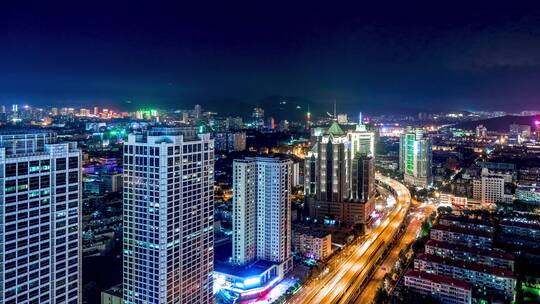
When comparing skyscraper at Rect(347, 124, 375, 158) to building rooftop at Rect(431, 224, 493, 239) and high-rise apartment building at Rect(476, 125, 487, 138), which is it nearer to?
building rooftop at Rect(431, 224, 493, 239)

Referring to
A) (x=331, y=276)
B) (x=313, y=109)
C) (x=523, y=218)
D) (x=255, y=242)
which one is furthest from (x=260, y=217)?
(x=313, y=109)

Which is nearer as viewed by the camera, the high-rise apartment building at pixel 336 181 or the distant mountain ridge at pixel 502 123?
the high-rise apartment building at pixel 336 181

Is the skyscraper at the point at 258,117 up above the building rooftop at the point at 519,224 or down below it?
above

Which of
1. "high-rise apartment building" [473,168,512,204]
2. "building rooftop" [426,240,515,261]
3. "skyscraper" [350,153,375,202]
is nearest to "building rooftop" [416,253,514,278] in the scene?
"building rooftop" [426,240,515,261]

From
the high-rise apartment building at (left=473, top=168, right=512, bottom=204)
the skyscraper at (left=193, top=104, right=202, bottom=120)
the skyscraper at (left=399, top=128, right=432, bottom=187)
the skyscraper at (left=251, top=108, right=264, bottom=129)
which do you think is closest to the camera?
the high-rise apartment building at (left=473, top=168, right=512, bottom=204)

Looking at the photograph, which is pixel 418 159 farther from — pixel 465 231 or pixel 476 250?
pixel 476 250

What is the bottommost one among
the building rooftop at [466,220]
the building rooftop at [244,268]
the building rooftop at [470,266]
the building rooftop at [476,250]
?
the building rooftop at [244,268]

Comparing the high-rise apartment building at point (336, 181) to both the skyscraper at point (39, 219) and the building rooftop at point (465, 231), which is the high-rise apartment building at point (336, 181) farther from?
the skyscraper at point (39, 219)

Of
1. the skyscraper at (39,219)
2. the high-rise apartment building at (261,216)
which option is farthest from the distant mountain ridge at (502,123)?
the skyscraper at (39,219)
